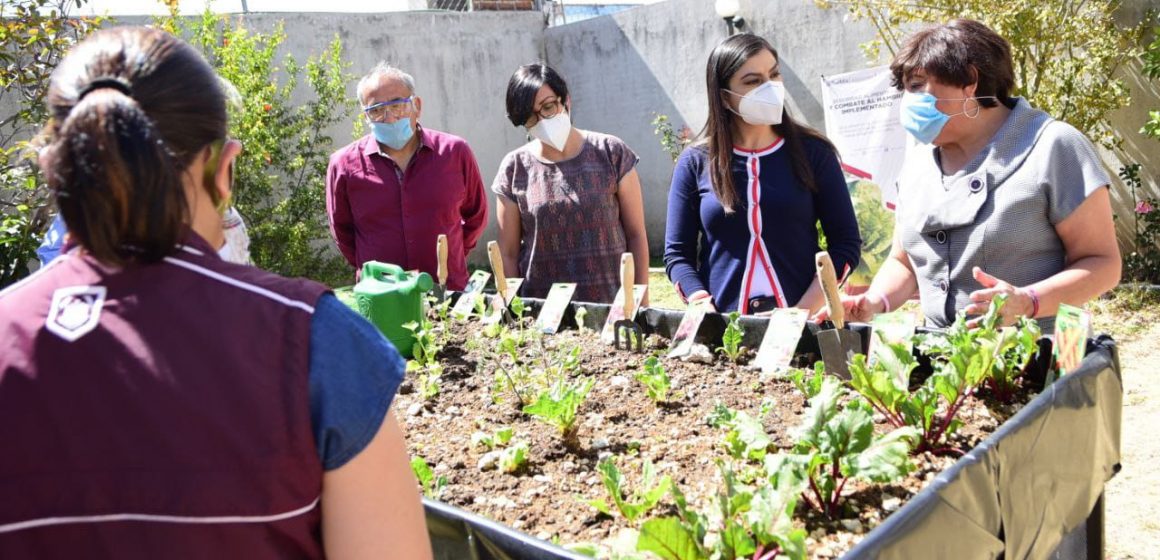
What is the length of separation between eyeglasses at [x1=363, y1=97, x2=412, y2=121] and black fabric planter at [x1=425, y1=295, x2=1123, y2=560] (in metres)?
A: 2.04

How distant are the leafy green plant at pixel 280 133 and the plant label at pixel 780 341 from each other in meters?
5.18

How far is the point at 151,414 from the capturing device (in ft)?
2.58

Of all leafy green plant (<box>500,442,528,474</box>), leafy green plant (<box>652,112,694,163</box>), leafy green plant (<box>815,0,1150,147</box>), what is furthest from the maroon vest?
leafy green plant (<box>652,112,694,163</box>)

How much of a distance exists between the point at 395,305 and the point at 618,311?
2.11 ft

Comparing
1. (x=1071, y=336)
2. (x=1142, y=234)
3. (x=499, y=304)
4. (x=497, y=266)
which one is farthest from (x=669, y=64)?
(x=1071, y=336)

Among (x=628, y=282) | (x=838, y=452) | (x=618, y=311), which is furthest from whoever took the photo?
(x=618, y=311)

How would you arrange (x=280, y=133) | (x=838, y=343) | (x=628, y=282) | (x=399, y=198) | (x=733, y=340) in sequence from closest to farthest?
1. (x=838, y=343)
2. (x=733, y=340)
3. (x=628, y=282)
4. (x=399, y=198)
5. (x=280, y=133)

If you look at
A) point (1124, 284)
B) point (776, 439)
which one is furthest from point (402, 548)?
point (1124, 284)

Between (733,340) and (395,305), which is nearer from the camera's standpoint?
(733,340)

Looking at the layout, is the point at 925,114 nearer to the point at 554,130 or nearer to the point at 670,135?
the point at 554,130

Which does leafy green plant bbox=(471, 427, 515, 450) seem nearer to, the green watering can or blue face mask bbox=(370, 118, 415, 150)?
the green watering can

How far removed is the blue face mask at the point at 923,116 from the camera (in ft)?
Answer: 6.45

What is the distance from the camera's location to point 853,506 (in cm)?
133

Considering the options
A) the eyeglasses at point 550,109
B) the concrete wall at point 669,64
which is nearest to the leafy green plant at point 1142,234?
the concrete wall at point 669,64
